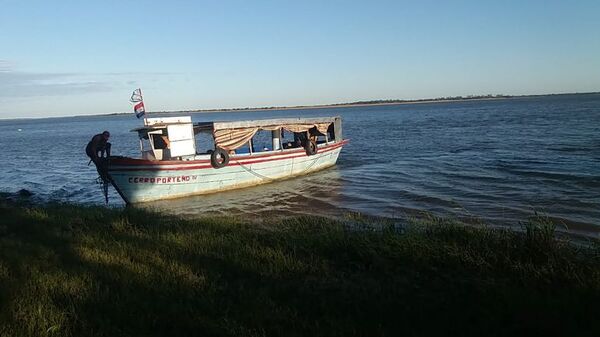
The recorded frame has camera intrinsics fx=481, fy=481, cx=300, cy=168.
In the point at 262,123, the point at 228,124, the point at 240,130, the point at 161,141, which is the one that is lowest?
the point at 161,141

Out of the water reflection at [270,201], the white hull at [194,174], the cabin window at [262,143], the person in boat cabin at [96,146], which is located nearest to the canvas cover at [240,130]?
the white hull at [194,174]

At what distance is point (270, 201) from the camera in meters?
17.3

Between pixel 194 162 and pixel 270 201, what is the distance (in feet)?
10.5

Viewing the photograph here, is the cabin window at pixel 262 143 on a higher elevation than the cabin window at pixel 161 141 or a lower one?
lower

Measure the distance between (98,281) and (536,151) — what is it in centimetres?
2515

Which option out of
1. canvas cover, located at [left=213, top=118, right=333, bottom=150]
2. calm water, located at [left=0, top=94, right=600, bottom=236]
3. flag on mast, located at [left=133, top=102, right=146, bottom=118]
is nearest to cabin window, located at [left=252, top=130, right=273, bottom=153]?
canvas cover, located at [left=213, top=118, right=333, bottom=150]

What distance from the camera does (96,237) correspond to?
27.4ft

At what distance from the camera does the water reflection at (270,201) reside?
51.0 feet

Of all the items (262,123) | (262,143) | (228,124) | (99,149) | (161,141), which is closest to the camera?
(99,149)

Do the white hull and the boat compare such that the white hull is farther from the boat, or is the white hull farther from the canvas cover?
the canvas cover

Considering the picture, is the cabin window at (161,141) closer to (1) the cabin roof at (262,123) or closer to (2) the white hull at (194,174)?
(2) the white hull at (194,174)

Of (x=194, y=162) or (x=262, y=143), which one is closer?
(x=194, y=162)

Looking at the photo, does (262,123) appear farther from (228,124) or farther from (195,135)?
(195,135)

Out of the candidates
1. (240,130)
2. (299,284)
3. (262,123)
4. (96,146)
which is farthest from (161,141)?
(299,284)
